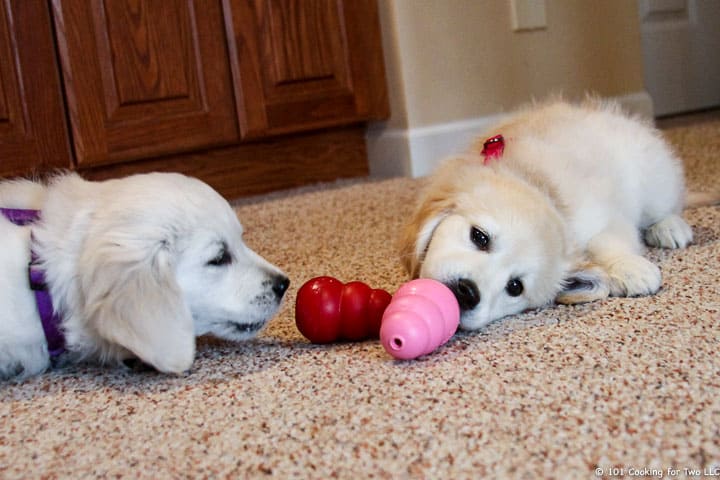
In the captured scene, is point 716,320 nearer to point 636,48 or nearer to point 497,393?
point 497,393

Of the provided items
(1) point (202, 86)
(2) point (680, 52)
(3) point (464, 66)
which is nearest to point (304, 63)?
(1) point (202, 86)

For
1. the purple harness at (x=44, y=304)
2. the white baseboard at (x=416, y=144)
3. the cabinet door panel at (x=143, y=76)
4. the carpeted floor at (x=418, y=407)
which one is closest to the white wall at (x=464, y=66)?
the white baseboard at (x=416, y=144)

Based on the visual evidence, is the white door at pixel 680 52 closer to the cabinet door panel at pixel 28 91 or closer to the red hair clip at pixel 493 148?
the red hair clip at pixel 493 148

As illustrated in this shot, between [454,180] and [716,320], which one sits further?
[454,180]

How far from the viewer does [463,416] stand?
0.96 metres

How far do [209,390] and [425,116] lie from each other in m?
2.14

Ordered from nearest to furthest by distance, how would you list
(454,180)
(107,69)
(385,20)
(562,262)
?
(562,262)
(454,180)
(107,69)
(385,20)

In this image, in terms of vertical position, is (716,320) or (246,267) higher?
(246,267)

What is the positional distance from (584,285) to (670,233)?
424 millimetres

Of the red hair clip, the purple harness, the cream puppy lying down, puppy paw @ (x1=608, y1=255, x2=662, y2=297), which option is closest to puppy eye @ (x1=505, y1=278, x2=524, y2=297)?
the cream puppy lying down

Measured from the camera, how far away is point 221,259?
4.08ft

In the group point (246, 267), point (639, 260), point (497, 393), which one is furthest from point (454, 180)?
point (497, 393)

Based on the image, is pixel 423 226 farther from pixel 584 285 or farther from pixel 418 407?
pixel 418 407

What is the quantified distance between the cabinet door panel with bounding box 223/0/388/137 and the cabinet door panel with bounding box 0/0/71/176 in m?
0.61
